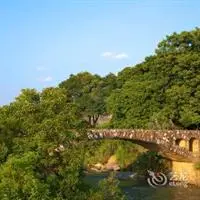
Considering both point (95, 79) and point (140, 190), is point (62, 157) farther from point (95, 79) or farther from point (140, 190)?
point (95, 79)

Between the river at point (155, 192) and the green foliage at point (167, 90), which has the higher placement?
the green foliage at point (167, 90)

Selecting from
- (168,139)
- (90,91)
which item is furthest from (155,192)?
(90,91)

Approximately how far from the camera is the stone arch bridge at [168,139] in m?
42.5

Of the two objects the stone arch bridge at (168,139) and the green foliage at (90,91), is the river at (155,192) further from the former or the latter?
the green foliage at (90,91)

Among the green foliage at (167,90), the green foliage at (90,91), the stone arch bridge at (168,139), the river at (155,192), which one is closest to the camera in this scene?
the river at (155,192)

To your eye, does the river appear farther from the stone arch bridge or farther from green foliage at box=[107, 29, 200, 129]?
green foliage at box=[107, 29, 200, 129]

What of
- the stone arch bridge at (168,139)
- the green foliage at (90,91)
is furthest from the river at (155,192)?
the green foliage at (90,91)

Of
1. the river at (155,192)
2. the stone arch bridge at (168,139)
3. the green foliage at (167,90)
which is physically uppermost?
the green foliage at (167,90)

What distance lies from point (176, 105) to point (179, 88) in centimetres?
150

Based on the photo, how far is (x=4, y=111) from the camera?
20.1 metres

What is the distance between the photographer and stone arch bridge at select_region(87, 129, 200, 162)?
1674 inches

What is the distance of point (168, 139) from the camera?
4375cm

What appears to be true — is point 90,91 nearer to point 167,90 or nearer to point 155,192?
point 167,90

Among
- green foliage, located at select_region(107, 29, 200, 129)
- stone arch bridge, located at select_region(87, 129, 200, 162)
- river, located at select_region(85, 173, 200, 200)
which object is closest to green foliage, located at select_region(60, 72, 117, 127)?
green foliage, located at select_region(107, 29, 200, 129)
